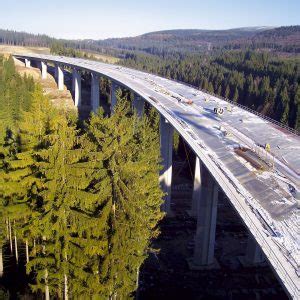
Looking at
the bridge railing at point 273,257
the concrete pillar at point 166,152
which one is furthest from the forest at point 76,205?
the concrete pillar at point 166,152

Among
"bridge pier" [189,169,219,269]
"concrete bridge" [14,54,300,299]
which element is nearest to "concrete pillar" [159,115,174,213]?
"concrete bridge" [14,54,300,299]

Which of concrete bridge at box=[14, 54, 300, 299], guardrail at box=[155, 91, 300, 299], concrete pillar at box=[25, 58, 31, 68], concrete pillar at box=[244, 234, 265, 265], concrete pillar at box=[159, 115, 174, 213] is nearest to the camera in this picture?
guardrail at box=[155, 91, 300, 299]

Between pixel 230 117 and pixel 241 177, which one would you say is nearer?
pixel 241 177

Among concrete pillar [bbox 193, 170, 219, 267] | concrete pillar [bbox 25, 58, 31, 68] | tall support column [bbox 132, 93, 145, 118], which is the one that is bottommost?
concrete pillar [bbox 193, 170, 219, 267]

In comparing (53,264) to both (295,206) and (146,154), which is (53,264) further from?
(295,206)

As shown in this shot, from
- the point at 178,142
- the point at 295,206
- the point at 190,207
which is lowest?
the point at 190,207

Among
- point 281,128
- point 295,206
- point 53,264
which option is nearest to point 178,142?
point 281,128

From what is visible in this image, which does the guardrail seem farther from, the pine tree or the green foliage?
the green foliage

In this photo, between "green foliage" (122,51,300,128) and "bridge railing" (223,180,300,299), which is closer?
"bridge railing" (223,180,300,299)
